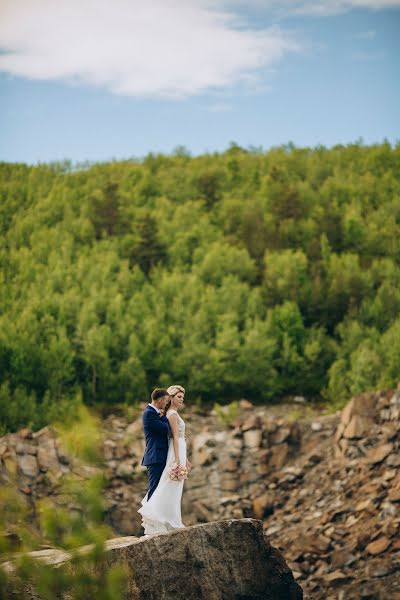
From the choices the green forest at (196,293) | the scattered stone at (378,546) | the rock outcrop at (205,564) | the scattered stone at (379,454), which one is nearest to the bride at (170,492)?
the rock outcrop at (205,564)

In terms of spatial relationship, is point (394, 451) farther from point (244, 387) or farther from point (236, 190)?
point (236, 190)

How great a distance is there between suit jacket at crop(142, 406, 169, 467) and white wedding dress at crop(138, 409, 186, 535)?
3.8 inches

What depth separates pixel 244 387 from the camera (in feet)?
124

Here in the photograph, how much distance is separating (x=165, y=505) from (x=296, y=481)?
49.5ft

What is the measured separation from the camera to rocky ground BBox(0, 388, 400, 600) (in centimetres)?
1912

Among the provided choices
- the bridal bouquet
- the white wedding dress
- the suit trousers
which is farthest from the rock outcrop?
the suit trousers

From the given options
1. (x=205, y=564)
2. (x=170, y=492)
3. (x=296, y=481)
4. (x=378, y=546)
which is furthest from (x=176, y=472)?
(x=296, y=481)

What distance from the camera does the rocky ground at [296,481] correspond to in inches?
753

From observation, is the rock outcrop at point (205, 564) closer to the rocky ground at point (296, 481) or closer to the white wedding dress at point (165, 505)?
the white wedding dress at point (165, 505)

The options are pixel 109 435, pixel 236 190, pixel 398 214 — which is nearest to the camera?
pixel 109 435

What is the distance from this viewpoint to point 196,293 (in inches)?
1622

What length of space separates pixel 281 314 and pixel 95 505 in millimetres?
34132

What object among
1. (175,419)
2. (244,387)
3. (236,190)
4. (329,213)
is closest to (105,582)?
(175,419)

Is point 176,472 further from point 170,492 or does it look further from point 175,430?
point 175,430
